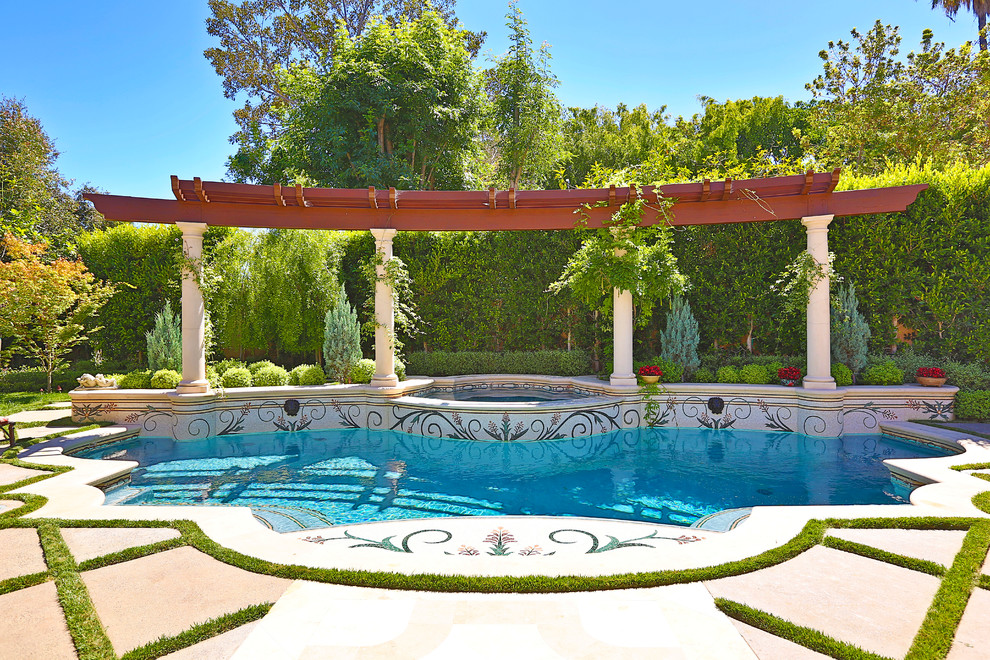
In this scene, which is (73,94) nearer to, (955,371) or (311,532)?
(311,532)

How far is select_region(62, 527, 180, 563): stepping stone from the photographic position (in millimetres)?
3421

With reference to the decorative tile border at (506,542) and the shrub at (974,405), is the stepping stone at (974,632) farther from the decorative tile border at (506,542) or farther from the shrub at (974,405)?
the shrub at (974,405)

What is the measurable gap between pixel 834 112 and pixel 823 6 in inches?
247

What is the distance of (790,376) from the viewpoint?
31.8 ft

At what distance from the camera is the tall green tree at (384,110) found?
1878cm

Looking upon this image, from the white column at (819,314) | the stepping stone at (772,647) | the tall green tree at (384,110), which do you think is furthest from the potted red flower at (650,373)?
the tall green tree at (384,110)

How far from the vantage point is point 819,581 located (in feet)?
9.65

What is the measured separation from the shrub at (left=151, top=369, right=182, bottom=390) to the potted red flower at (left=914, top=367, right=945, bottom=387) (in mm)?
15094

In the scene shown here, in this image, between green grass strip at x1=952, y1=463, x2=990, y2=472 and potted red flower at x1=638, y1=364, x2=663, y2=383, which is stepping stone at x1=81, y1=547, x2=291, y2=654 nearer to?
green grass strip at x1=952, y1=463, x2=990, y2=472

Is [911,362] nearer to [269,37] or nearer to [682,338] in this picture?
[682,338]

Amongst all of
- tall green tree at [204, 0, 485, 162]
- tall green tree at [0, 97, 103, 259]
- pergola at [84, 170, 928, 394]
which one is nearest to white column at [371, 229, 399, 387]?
pergola at [84, 170, 928, 394]

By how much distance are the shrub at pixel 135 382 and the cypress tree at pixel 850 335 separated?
14.6 m

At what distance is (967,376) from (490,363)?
984 cm

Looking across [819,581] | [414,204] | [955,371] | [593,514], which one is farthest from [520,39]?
[819,581]
